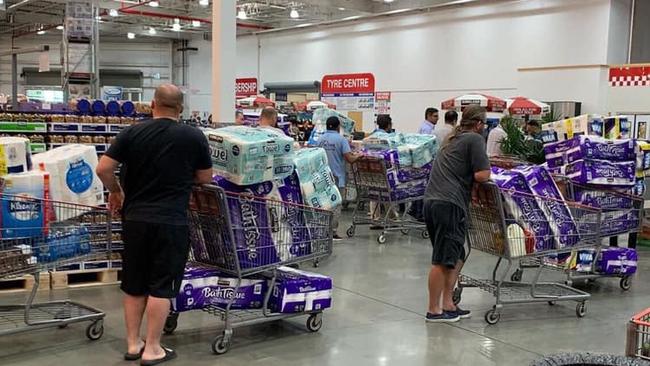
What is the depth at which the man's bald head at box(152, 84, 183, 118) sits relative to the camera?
3840 mm

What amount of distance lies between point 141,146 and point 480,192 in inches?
101

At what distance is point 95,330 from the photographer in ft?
14.3

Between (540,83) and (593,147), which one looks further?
(540,83)

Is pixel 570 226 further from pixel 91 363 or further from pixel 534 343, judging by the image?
pixel 91 363

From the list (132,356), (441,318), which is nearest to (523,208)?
(441,318)

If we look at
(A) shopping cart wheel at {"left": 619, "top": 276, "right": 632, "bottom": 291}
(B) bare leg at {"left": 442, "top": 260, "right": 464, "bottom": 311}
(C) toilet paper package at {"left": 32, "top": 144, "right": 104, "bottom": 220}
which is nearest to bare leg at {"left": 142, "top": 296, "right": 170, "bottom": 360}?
(C) toilet paper package at {"left": 32, "top": 144, "right": 104, "bottom": 220}

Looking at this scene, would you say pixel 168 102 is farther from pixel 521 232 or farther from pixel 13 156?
pixel 521 232

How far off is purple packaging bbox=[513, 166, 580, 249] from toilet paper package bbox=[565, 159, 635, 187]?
94 cm

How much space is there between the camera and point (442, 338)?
15.2ft

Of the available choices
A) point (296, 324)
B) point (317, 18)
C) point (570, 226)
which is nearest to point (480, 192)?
point (570, 226)

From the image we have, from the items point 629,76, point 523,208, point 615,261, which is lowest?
point 615,261

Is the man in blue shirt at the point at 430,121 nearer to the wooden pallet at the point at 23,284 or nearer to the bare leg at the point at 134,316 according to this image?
the wooden pallet at the point at 23,284

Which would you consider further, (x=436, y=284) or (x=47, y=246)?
(x=436, y=284)

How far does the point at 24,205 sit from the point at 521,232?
11.2 feet
